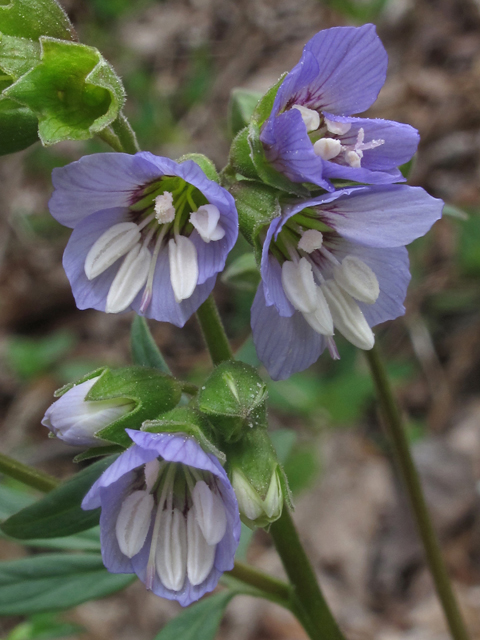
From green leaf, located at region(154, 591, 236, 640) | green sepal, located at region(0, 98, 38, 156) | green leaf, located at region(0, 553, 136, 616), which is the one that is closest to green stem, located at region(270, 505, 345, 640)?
green leaf, located at region(154, 591, 236, 640)

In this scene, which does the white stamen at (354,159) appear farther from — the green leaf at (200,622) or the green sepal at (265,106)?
the green leaf at (200,622)

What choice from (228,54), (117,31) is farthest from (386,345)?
(117,31)

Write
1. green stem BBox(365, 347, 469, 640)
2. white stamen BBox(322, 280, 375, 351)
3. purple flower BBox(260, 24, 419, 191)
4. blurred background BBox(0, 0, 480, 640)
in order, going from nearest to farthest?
purple flower BBox(260, 24, 419, 191)
white stamen BBox(322, 280, 375, 351)
green stem BBox(365, 347, 469, 640)
blurred background BBox(0, 0, 480, 640)

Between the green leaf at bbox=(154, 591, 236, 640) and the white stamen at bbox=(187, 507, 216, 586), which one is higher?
the white stamen at bbox=(187, 507, 216, 586)

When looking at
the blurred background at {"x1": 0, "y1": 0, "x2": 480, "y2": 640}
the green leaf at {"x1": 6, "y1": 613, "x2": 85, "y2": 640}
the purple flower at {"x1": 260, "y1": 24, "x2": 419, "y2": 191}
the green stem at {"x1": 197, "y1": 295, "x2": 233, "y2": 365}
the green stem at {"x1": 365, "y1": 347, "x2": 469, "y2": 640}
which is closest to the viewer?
the purple flower at {"x1": 260, "y1": 24, "x2": 419, "y2": 191}

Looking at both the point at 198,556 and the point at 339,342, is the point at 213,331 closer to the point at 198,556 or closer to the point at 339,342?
the point at 198,556

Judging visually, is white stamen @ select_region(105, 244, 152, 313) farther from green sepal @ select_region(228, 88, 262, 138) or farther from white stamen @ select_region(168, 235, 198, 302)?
green sepal @ select_region(228, 88, 262, 138)

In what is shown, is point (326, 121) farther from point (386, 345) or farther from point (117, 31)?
point (117, 31)

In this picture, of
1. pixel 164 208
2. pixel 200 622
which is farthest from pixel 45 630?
pixel 164 208

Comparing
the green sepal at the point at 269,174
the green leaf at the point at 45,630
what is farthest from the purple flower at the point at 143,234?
the green leaf at the point at 45,630
